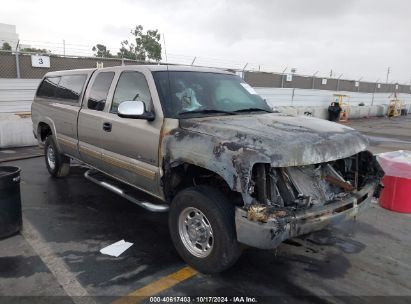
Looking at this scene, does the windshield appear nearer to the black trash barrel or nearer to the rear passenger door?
the rear passenger door

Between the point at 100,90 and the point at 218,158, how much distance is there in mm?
2625

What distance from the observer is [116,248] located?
411 centimetres

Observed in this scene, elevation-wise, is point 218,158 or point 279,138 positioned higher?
point 279,138

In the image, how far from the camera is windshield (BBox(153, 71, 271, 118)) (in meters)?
4.09

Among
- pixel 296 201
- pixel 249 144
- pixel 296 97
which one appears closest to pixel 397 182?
pixel 296 201

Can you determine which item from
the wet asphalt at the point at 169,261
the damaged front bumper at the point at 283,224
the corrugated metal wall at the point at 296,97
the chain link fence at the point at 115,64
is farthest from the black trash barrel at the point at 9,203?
the corrugated metal wall at the point at 296,97

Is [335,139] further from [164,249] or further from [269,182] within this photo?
[164,249]

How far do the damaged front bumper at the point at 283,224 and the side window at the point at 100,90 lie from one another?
2769mm

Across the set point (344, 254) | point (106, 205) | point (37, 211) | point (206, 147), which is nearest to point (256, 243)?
point (206, 147)

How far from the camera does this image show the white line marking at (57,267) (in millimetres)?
3193

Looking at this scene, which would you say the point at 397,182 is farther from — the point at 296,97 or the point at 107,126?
the point at 296,97

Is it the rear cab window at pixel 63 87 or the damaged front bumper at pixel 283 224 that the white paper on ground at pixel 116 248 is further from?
the rear cab window at pixel 63 87

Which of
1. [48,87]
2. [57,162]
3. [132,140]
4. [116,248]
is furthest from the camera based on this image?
[48,87]

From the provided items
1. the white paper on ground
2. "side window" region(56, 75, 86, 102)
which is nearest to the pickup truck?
"side window" region(56, 75, 86, 102)
